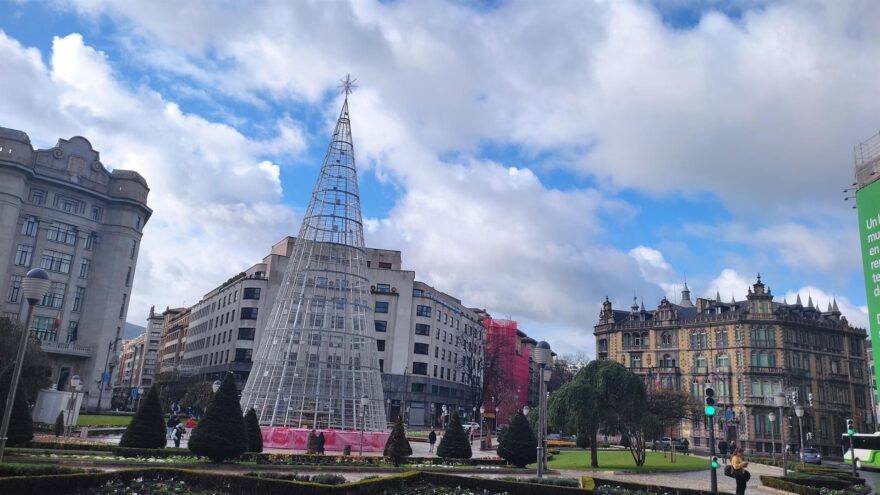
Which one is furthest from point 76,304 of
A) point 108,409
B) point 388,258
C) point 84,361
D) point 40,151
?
point 388,258

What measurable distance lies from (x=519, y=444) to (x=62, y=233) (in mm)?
64258

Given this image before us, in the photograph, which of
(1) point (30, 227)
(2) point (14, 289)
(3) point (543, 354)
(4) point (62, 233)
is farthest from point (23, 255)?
(3) point (543, 354)

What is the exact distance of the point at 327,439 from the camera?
34750 mm

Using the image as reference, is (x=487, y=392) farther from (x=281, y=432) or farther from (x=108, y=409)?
(x=281, y=432)

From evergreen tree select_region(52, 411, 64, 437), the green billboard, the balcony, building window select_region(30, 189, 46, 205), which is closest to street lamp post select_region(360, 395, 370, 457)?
evergreen tree select_region(52, 411, 64, 437)

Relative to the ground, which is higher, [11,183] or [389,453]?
[11,183]

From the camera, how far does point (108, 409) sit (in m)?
75.6

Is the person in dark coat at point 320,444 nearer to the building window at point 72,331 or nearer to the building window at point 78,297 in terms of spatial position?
the building window at point 72,331

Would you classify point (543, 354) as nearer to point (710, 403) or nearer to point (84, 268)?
point (710, 403)

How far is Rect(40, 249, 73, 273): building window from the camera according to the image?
71375 millimetres

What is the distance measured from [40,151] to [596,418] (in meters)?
69.0

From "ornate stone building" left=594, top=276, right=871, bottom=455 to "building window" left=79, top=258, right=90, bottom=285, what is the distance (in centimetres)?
7012

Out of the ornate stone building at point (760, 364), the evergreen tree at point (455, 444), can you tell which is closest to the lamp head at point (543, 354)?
the evergreen tree at point (455, 444)

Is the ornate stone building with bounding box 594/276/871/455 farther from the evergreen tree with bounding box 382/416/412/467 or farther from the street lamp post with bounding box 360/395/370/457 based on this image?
the evergreen tree with bounding box 382/416/412/467
